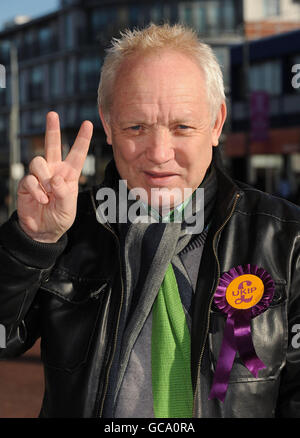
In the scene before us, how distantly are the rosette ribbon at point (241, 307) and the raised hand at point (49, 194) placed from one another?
0.47m

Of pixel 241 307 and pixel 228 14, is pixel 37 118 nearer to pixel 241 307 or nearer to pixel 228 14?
pixel 228 14

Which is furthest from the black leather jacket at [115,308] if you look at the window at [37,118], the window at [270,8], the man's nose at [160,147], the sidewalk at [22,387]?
the window at [37,118]

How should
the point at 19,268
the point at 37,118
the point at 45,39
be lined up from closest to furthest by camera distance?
the point at 19,268, the point at 37,118, the point at 45,39

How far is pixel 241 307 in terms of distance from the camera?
170 cm

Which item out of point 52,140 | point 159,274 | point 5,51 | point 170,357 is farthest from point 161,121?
point 5,51

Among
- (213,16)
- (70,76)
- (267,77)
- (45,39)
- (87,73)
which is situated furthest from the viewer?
(45,39)

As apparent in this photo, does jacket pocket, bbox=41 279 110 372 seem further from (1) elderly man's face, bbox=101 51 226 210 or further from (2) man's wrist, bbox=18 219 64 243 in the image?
(1) elderly man's face, bbox=101 51 226 210

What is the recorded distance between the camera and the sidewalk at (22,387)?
17.0ft

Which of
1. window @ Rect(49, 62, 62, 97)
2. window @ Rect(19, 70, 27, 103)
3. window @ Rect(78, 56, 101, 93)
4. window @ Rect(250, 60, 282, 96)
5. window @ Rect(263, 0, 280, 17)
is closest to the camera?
window @ Rect(250, 60, 282, 96)

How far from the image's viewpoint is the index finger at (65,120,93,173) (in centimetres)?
169

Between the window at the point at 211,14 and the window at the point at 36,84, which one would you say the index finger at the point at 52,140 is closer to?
the window at the point at 211,14

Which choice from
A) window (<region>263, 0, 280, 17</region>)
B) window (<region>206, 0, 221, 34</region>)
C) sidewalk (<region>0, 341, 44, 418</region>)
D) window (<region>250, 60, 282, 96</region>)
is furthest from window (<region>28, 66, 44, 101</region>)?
sidewalk (<region>0, 341, 44, 418</region>)

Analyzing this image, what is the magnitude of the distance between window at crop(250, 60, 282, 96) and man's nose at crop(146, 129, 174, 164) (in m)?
27.4

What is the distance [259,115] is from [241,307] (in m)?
22.6
